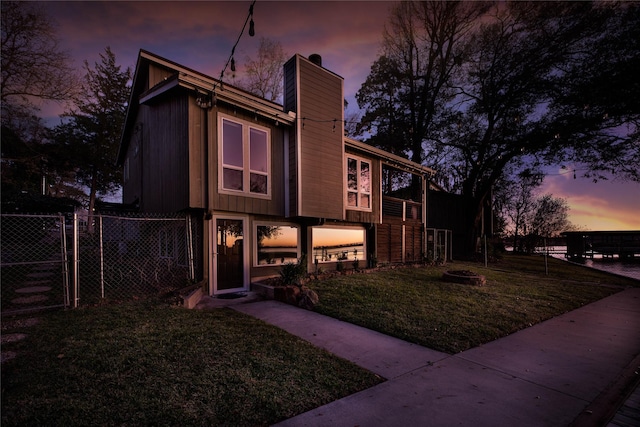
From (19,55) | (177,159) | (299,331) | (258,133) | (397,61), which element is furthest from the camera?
(397,61)

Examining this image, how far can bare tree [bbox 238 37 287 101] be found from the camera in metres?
20.9

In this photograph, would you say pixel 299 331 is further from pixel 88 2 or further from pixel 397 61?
pixel 397 61

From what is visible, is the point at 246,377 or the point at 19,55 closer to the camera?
the point at 246,377

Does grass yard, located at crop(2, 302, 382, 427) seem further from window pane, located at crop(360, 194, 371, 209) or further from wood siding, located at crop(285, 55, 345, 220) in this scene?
window pane, located at crop(360, 194, 371, 209)

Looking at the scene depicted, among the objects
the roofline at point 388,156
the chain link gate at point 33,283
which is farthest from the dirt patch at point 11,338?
the roofline at point 388,156

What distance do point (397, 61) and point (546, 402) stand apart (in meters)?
24.7

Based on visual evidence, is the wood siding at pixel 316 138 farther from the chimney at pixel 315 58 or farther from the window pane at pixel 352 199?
the window pane at pixel 352 199

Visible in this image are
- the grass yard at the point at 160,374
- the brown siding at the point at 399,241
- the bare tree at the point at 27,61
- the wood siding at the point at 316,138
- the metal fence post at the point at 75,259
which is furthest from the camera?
the bare tree at the point at 27,61

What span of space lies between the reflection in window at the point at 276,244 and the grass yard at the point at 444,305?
1562 millimetres

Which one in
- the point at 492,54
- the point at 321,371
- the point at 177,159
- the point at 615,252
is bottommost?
the point at 615,252

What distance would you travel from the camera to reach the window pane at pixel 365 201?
12578mm

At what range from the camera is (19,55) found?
49.4 ft

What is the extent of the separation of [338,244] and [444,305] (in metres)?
5.52

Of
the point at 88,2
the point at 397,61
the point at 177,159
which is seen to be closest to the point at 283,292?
the point at 177,159
